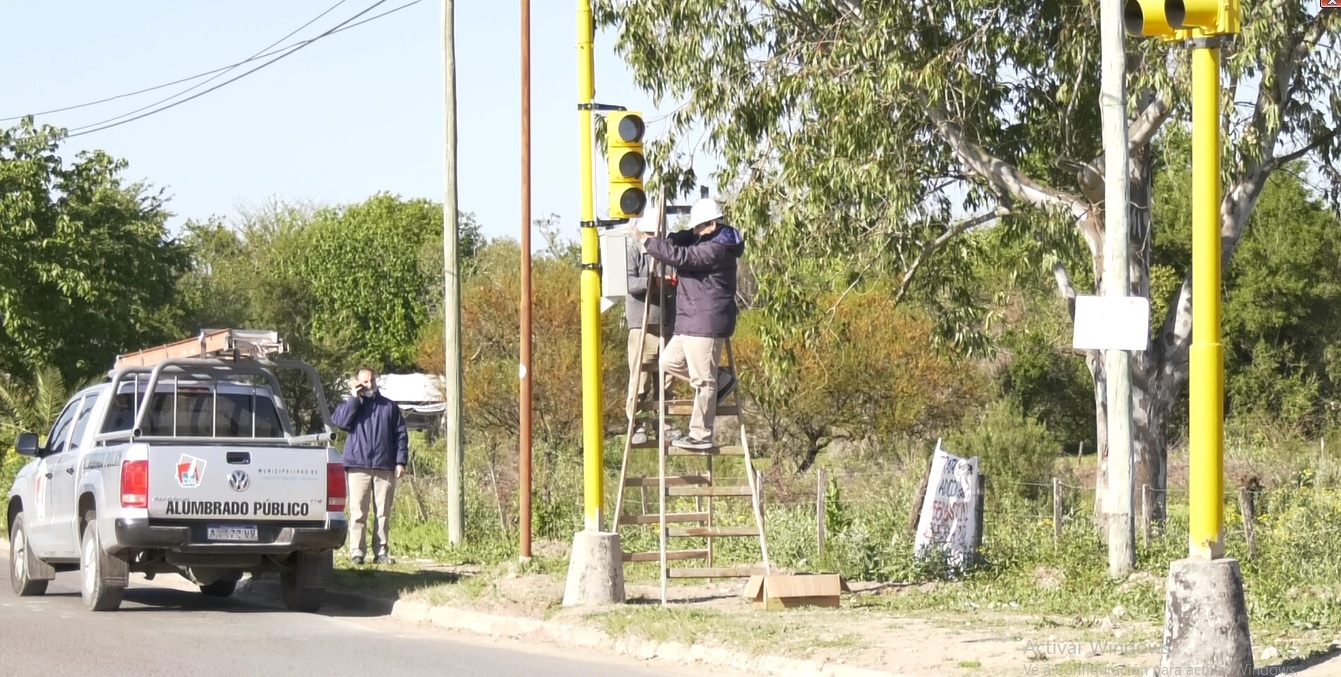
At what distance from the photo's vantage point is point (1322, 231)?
4738cm

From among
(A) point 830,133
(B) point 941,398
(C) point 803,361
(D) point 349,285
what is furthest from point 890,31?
(D) point 349,285

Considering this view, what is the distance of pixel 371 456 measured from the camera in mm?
15992

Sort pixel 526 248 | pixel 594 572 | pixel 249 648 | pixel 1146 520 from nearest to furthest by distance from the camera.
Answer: pixel 249 648, pixel 594 572, pixel 526 248, pixel 1146 520

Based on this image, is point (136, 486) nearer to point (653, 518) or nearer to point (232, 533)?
point (232, 533)

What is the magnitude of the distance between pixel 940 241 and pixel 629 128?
33.2 ft

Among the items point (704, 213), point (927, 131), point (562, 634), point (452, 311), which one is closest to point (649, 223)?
point (704, 213)

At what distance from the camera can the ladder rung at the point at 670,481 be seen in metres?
12.6

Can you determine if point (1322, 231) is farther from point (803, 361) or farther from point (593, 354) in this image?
point (593, 354)

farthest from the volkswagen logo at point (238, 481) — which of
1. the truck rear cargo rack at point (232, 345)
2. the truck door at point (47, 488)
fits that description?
the truck door at point (47, 488)

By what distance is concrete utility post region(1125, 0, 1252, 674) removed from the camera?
26.7 ft

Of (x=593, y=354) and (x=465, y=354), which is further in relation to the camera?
(x=465, y=354)

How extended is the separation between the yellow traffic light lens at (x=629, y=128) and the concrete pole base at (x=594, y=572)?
2843 millimetres

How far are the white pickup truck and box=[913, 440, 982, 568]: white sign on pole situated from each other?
15.8ft

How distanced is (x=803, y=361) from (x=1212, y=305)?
31050 mm
